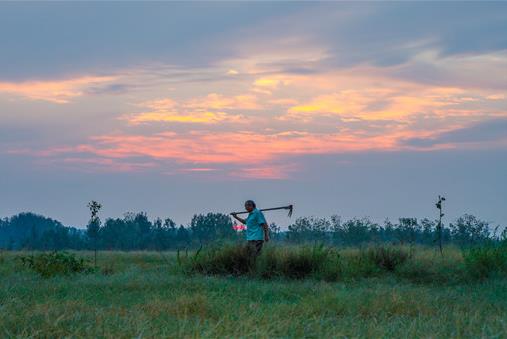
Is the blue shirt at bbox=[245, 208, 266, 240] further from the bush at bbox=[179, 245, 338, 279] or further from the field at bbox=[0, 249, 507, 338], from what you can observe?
the field at bbox=[0, 249, 507, 338]

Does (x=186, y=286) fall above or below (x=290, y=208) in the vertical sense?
below

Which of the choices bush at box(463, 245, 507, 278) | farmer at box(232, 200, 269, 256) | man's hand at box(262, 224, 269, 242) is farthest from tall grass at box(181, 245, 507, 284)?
farmer at box(232, 200, 269, 256)

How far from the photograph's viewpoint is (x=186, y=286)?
11.8 meters

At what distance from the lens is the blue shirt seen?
1678 centimetres

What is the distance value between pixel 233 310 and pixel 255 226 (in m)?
8.56

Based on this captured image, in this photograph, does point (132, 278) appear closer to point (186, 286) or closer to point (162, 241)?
point (186, 286)

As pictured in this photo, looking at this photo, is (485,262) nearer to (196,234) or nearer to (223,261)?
(223,261)

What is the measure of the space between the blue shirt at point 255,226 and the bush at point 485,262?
4647mm

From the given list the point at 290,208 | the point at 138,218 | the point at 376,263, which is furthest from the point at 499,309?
the point at 138,218

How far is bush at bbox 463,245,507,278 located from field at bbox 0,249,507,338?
1.43 metres

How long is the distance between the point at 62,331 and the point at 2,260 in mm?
15822

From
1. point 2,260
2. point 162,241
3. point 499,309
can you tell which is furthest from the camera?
point 162,241

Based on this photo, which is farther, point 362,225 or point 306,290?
point 362,225

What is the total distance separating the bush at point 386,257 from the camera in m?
16.6
